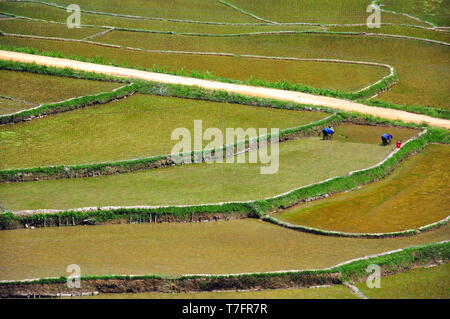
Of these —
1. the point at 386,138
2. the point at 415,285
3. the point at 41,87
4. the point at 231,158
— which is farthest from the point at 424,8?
the point at 415,285

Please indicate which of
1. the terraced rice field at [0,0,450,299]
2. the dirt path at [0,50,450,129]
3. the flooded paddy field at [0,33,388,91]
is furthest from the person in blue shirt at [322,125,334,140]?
the flooded paddy field at [0,33,388,91]

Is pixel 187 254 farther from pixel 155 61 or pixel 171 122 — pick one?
pixel 155 61

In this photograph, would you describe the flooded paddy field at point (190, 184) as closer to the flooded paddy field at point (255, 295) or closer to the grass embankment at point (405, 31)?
the flooded paddy field at point (255, 295)

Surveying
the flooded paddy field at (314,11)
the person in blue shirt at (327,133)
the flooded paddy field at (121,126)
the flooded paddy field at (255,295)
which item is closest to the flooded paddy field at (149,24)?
the flooded paddy field at (314,11)

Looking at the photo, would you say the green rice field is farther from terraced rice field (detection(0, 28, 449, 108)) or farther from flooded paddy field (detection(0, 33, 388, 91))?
flooded paddy field (detection(0, 33, 388, 91))

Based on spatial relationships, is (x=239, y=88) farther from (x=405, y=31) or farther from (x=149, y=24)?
(x=149, y=24)
